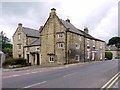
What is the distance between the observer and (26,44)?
57.6 m

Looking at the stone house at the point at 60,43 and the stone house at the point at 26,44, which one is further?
the stone house at the point at 26,44

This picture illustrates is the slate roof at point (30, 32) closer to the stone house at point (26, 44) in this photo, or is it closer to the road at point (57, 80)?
the stone house at point (26, 44)

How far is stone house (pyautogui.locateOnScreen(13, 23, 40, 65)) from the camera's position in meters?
52.8

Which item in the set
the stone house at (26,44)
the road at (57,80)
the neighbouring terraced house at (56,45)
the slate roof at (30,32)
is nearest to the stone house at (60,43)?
the neighbouring terraced house at (56,45)

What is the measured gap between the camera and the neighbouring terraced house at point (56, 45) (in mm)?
46344

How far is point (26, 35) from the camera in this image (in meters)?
58.1

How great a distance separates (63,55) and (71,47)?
8.72 ft

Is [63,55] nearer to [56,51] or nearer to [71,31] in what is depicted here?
[56,51]

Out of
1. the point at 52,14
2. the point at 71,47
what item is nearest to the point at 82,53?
the point at 71,47

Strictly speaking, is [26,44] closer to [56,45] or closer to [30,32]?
[30,32]

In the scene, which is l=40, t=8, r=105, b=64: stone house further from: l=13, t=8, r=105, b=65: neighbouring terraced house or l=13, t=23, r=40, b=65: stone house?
l=13, t=23, r=40, b=65: stone house

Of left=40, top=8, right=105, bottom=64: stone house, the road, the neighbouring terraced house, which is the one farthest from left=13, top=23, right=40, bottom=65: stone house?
the road

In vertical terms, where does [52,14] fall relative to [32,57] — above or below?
above

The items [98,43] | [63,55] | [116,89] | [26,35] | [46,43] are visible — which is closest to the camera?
[116,89]
